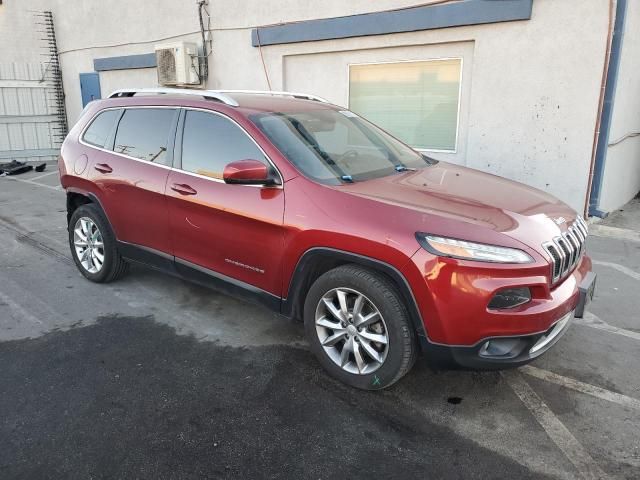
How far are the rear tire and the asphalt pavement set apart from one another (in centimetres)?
41

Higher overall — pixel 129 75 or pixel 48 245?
pixel 129 75

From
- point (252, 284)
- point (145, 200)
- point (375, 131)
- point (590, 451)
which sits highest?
point (375, 131)

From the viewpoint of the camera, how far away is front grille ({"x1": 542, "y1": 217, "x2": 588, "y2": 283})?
9.43ft

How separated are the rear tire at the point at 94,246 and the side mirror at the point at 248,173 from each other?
1.89 metres

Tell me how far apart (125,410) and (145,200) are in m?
1.76

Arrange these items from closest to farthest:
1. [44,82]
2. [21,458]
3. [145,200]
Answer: [21,458] → [145,200] → [44,82]

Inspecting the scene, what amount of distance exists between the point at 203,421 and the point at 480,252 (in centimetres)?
175

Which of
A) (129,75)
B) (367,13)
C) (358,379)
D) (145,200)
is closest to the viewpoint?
(358,379)

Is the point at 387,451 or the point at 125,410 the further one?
Result: the point at 125,410

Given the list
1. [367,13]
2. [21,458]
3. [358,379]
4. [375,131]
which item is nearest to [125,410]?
[21,458]

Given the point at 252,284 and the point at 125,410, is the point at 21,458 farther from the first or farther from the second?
the point at 252,284

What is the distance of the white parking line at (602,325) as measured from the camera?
4.02 m

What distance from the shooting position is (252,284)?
362cm

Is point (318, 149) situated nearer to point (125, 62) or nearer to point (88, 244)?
point (88, 244)
